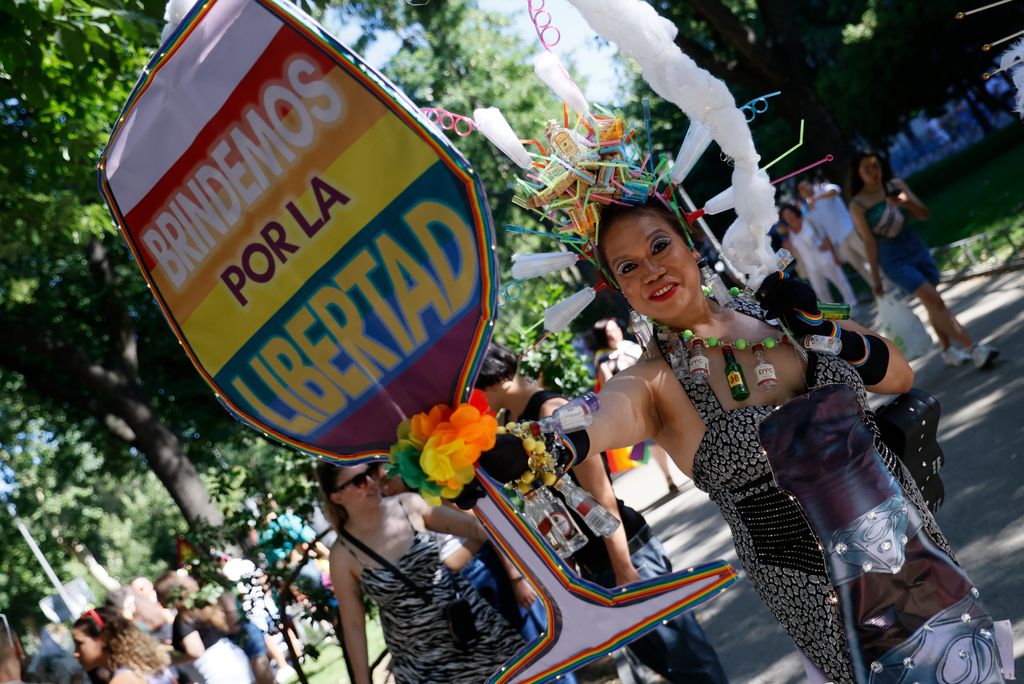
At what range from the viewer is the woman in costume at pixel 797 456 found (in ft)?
7.38

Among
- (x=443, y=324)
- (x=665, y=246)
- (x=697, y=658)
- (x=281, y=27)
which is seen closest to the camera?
(x=281, y=27)

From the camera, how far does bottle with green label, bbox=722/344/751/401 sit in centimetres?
247

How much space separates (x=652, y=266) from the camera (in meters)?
2.56

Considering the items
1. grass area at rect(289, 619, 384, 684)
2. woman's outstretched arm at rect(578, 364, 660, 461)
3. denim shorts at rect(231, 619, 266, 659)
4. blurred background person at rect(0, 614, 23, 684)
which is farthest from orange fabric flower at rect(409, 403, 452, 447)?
grass area at rect(289, 619, 384, 684)

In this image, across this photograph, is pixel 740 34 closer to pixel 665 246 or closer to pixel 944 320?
pixel 944 320

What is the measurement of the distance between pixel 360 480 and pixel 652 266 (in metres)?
1.87

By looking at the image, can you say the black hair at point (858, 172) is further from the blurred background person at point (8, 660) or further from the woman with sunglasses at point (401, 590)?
the blurred background person at point (8, 660)

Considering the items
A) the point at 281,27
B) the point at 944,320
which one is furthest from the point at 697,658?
the point at 944,320

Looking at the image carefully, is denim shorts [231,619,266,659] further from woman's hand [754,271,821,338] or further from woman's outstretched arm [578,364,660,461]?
woman's hand [754,271,821,338]

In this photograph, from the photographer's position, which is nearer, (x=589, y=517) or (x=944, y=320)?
(x=589, y=517)

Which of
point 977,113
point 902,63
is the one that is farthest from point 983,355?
point 977,113

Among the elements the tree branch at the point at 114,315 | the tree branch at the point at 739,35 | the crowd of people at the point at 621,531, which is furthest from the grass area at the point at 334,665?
the tree branch at the point at 739,35

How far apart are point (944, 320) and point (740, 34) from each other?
404 centimetres

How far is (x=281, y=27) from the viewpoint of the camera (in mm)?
2111
